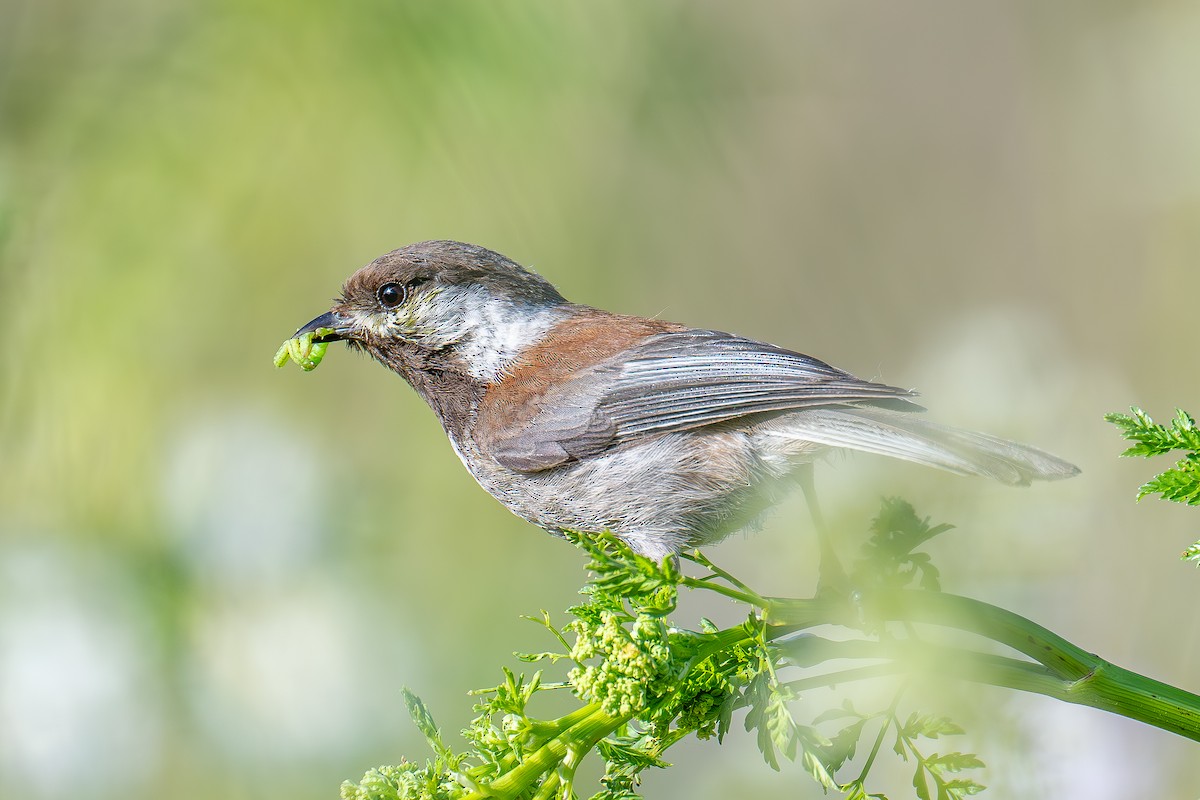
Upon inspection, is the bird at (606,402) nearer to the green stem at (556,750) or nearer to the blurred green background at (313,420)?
the blurred green background at (313,420)

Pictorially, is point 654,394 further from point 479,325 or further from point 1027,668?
point 1027,668

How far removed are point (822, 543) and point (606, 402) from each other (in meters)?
0.81

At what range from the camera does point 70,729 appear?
3.38 meters

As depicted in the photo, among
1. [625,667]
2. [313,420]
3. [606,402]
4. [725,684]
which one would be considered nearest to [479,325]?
[606,402]

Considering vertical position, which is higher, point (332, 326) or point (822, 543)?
point (332, 326)

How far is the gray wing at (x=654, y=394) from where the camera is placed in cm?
309

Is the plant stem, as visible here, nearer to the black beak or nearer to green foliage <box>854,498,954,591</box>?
green foliage <box>854,498,954,591</box>

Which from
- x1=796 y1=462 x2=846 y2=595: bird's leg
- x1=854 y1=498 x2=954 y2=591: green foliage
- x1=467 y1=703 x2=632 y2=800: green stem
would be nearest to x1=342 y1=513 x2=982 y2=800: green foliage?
x1=467 y1=703 x2=632 y2=800: green stem

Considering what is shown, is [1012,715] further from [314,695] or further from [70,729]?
[70,729]

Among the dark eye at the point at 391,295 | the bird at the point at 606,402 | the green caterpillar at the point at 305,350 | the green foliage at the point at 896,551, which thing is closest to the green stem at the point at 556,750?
the green foliage at the point at 896,551

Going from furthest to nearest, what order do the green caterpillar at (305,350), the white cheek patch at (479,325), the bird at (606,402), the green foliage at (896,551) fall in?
the white cheek patch at (479,325)
the green caterpillar at (305,350)
the bird at (606,402)
the green foliage at (896,551)

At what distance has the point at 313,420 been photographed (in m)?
4.88

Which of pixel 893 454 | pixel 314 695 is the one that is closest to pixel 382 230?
pixel 314 695

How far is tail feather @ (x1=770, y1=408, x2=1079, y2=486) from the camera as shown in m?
2.51
